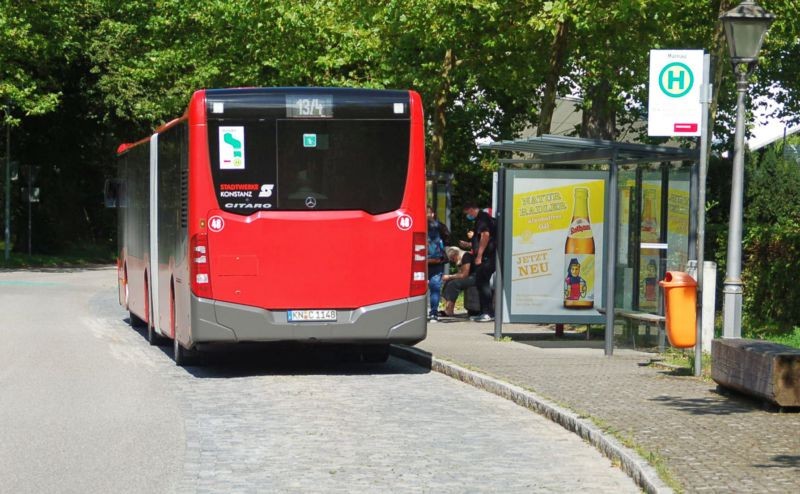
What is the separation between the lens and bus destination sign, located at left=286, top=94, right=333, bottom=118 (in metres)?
15.2

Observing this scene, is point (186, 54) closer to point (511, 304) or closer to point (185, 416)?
point (511, 304)

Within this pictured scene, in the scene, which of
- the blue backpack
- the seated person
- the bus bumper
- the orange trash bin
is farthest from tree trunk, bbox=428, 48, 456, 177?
the orange trash bin

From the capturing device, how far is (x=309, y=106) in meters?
15.3

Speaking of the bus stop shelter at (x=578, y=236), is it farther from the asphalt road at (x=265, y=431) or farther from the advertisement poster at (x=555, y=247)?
the asphalt road at (x=265, y=431)

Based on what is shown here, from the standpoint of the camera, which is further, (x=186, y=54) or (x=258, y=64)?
(x=186, y=54)

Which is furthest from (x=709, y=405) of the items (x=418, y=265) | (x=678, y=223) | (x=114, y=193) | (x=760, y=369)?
(x=114, y=193)

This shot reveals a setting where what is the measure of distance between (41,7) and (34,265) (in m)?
9.31

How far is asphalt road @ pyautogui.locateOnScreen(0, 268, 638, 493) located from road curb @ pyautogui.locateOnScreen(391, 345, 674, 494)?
0.09m

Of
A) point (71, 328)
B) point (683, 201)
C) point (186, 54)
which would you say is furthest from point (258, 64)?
point (683, 201)

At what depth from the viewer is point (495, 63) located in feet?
94.0

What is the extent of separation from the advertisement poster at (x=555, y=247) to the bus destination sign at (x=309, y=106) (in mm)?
4204

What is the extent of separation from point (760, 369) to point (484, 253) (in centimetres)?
1161

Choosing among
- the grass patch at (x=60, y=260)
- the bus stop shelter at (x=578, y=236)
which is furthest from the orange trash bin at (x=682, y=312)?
the grass patch at (x=60, y=260)

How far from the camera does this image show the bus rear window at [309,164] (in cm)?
1506
